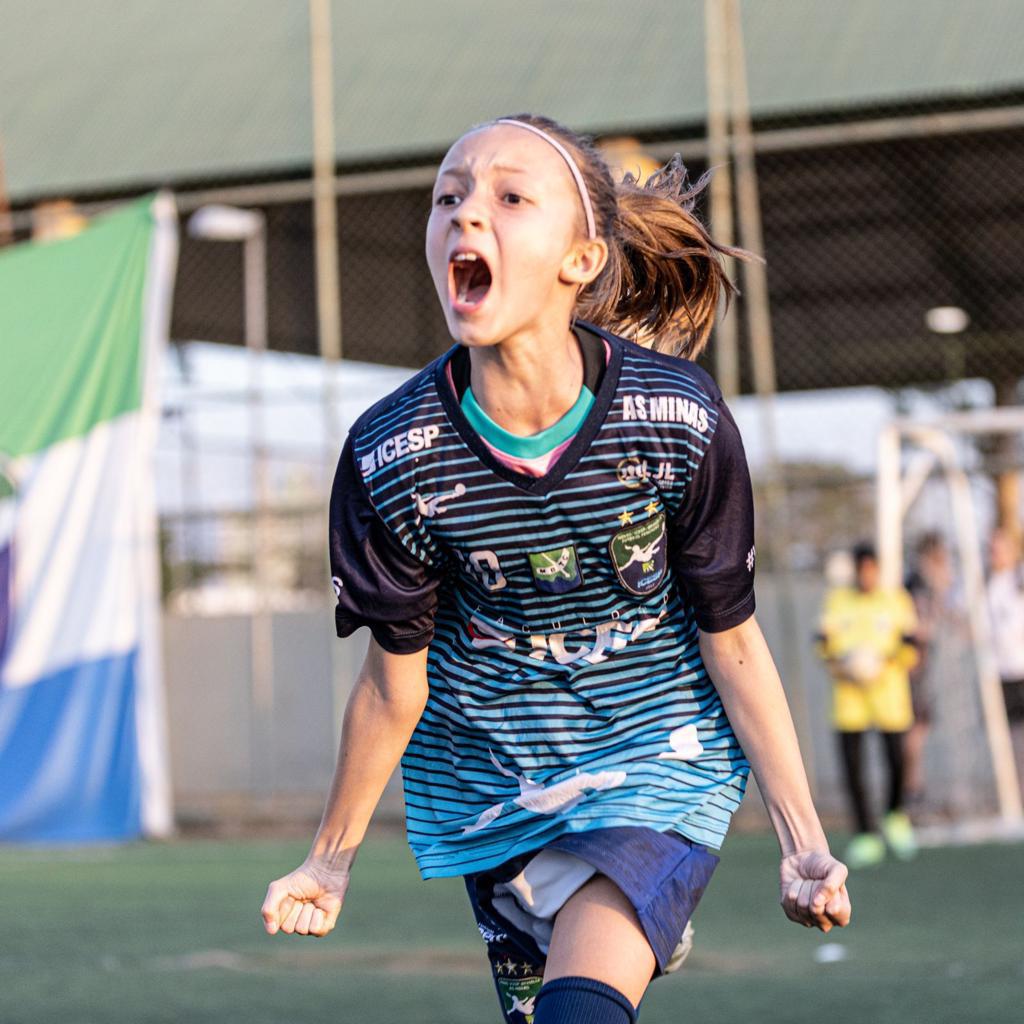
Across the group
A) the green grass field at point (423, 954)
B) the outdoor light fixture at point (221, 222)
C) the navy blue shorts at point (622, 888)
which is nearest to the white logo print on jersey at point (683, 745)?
the navy blue shorts at point (622, 888)

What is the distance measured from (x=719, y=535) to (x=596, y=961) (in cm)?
67

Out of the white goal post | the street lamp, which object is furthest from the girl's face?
the street lamp

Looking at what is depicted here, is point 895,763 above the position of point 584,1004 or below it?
below

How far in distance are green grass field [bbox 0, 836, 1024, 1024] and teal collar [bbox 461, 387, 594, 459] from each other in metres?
3.19

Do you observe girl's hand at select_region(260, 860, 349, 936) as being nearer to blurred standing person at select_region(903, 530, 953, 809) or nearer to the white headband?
the white headband

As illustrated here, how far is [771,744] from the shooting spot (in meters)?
2.94

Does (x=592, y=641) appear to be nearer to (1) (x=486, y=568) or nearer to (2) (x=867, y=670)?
(1) (x=486, y=568)

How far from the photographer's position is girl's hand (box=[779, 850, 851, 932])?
8.92 ft

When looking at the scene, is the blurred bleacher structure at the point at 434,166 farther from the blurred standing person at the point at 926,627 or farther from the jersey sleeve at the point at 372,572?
the jersey sleeve at the point at 372,572

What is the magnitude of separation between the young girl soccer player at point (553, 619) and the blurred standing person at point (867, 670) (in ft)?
24.2

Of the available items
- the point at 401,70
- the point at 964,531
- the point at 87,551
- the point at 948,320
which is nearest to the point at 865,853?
the point at 964,531

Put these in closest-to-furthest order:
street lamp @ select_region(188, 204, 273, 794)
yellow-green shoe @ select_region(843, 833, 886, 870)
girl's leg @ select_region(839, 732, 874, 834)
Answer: yellow-green shoe @ select_region(843, 833, 886, 870)
girl's leg @ select_region(839, 732, 874, 834)
street lamp @ select_region(188, 204, 273, 794)

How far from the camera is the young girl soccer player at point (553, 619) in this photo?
2811mm

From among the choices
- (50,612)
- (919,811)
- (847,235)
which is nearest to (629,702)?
(50,612)
